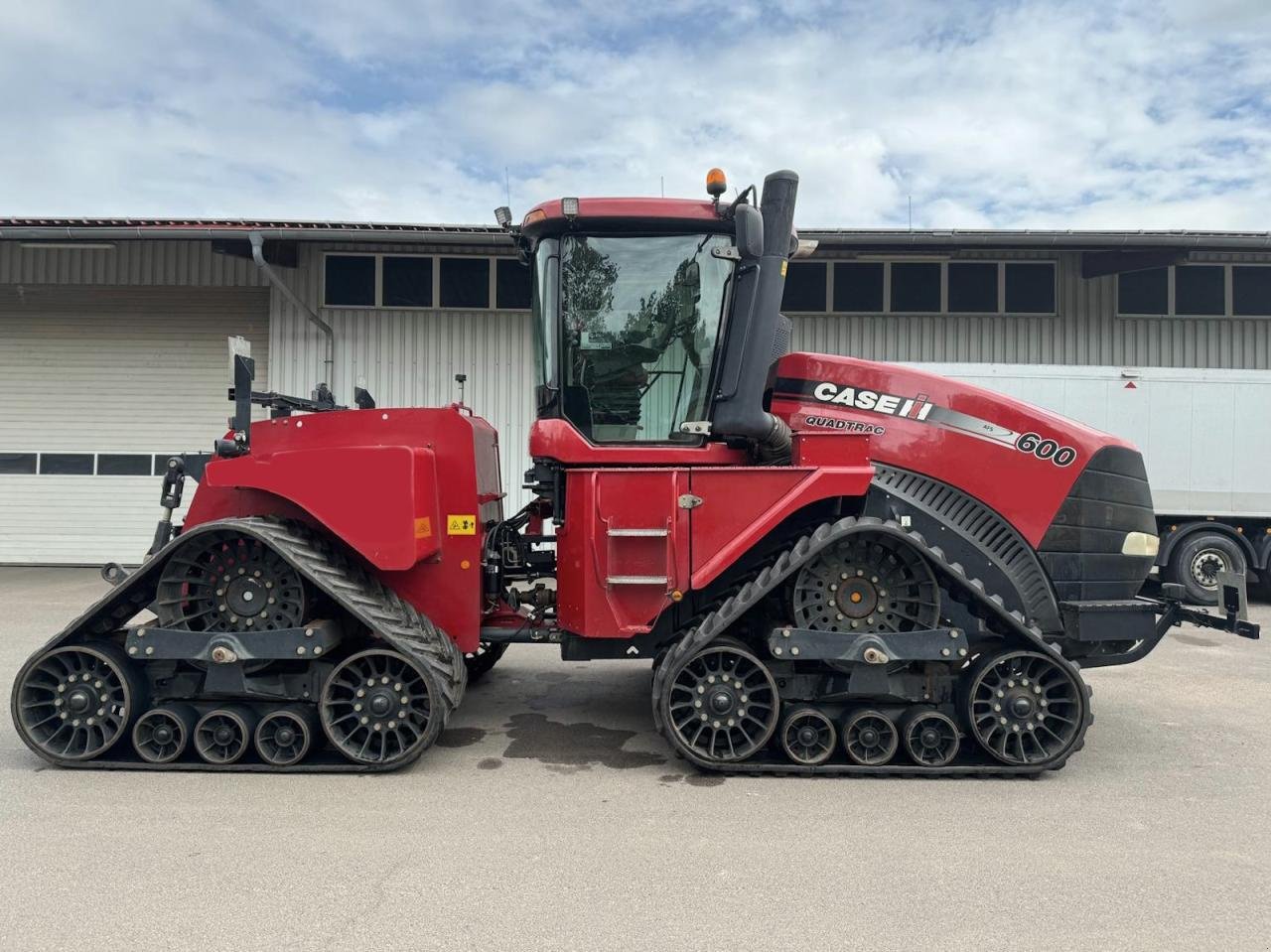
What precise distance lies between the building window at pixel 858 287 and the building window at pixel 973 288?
3.53ft

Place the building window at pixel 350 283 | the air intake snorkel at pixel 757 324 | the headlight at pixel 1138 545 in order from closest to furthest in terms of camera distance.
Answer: the air intake snorkel at pixel 757 324, the headlight at pixel 1138 545, the building window at pixel 350 283

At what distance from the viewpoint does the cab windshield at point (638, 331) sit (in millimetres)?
4281

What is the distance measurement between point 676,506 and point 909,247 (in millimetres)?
8510

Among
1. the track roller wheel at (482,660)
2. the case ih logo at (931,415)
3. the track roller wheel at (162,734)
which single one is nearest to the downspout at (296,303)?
the track roller wheel at (482,660)

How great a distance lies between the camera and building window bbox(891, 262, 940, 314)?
11984mm

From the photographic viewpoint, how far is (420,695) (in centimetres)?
404

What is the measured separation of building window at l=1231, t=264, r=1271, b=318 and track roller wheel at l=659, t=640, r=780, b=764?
38.8 feet

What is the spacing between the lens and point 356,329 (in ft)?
39.5

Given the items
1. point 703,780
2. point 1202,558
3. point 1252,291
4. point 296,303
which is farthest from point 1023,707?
point 1252,291

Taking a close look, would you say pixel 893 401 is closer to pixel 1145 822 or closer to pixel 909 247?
pixel 1145 822

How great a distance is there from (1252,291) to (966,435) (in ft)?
35.1

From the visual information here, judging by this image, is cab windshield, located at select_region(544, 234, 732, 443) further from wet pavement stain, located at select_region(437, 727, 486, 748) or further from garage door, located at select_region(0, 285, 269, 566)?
garage door, located at select_region(0, 285, 269, 566)

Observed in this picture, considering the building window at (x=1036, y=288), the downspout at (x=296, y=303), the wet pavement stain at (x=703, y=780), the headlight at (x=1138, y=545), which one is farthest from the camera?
the building window at (x=1036, y=288)

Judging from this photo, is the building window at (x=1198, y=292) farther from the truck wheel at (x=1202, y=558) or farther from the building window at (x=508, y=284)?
the building window at (x=508, y=284)
